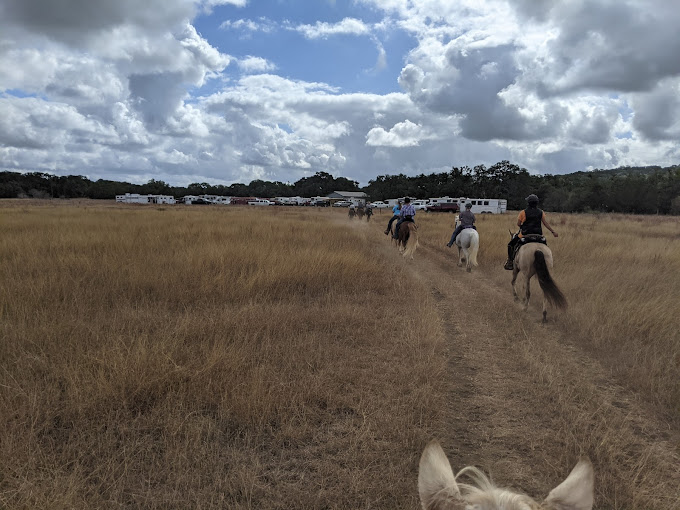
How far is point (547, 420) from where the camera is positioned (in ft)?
12.0

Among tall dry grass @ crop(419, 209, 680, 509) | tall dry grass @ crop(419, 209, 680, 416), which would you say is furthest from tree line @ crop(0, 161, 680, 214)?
tall dry grass @ crop(419, 209, 680, 509)

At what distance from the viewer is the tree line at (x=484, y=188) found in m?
53.0

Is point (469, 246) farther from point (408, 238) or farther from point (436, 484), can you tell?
point (436, 484)

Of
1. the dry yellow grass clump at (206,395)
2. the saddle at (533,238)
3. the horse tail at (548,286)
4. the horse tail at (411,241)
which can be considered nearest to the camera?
the dry yellow grass clump at (206,395)

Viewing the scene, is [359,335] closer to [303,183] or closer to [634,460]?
[634,460]

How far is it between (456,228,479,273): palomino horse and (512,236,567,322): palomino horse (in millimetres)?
3636

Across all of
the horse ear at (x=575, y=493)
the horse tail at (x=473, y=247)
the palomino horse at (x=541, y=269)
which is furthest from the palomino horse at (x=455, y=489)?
the horse tail at (x=473, y=247)

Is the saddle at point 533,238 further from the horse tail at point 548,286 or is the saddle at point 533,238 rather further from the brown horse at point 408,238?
the brown horse at point 408,238

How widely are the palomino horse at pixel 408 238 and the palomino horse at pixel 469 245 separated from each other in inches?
66.3

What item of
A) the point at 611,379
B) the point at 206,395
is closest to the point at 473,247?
the point at 611,379

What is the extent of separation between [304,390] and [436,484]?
2.73 m

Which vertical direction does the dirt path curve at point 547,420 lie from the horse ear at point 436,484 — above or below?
below

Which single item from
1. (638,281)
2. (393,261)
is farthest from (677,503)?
(393,261)

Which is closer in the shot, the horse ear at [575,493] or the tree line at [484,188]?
the horse ear at [575,493]
